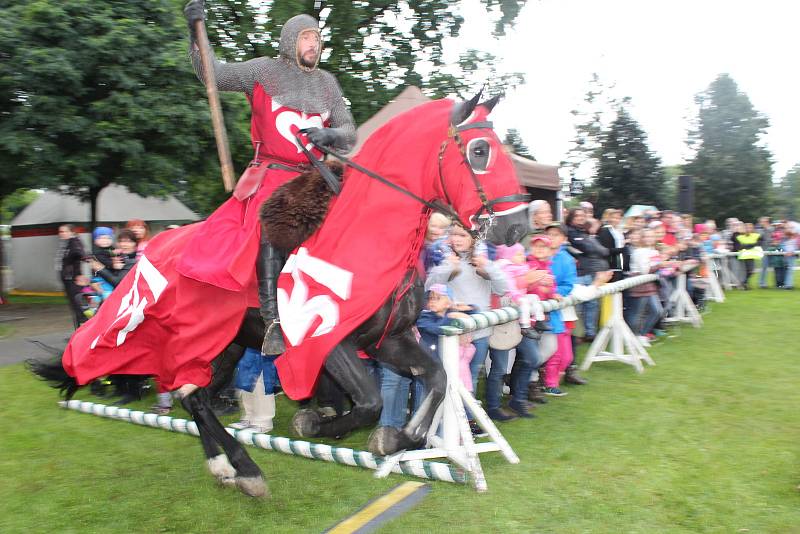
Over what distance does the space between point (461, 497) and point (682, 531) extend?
49.5 inches

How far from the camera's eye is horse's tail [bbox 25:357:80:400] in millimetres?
5254

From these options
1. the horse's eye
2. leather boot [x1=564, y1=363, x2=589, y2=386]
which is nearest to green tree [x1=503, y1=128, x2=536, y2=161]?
leather boot [x1=564, y1=363, x2=589, y2=386]

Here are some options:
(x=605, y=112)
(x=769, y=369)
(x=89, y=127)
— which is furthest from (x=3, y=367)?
(x=605, y=112)

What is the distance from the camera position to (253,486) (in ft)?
13.4

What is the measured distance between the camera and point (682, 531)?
353 cm

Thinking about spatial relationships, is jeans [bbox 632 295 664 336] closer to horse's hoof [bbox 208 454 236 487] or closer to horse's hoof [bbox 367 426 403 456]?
horse's hoof [bbox 367 426 403 456]

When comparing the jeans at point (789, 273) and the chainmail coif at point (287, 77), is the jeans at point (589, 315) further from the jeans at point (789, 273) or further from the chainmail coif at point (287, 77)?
the jeans at point (789, 273)

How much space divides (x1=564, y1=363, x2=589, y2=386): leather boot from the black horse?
358cm

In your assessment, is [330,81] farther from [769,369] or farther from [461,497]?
[769,369]

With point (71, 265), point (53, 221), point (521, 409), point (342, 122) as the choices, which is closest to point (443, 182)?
point (342, 122)

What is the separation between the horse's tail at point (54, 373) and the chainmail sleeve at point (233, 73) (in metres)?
2.71

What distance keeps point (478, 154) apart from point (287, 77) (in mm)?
1339

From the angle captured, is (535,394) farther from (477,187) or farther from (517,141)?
(517,141)

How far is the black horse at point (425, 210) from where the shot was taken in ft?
11.2
